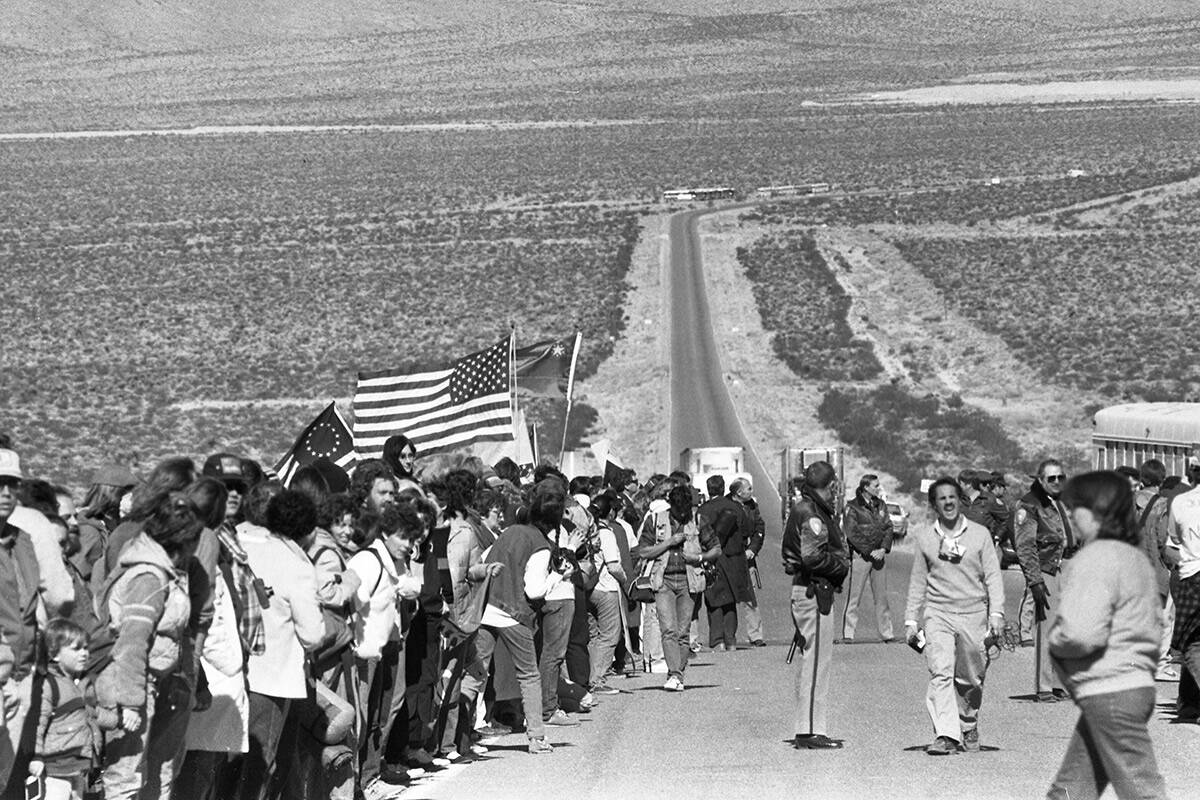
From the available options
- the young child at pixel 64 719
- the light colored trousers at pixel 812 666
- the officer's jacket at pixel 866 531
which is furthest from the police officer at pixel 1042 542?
the young child at pixel 64 719

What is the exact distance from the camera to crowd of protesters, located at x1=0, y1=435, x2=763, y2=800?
7410 mm

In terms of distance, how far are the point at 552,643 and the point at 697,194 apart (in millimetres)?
82694

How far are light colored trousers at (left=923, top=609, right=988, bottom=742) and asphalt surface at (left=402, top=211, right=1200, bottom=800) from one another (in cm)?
20

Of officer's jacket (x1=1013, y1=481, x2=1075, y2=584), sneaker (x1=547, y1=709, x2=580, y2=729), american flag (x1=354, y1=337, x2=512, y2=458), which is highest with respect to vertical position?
american flag (x1=354, y1=337, x2=512, y2=458)

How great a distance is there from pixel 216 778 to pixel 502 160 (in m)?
106

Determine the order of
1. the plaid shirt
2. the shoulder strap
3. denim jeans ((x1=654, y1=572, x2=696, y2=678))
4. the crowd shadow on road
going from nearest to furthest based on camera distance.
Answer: the plaid shirt < the shoulder strap < the crowd shadow on road < denim jeans ((x1=654, y1=572, x2=696, y2=678))

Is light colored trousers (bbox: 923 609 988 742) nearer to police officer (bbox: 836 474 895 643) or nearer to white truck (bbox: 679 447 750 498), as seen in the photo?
police officer (bbox: 836 474 895 643)

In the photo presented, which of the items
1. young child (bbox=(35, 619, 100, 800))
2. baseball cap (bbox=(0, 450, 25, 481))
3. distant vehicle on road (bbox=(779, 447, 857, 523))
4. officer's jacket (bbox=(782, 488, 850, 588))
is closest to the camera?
young child (bbox=(35, 619, 100, 800))

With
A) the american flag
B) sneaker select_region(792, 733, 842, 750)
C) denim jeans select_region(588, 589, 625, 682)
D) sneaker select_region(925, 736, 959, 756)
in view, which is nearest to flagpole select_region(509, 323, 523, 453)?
the american flag

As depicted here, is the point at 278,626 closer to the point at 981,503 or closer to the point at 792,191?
the point at 981,503

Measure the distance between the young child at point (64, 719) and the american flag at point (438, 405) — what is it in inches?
403

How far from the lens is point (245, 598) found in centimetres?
806

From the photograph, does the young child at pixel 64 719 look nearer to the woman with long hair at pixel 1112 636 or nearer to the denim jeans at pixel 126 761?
the denim jeans at pixel 126 761

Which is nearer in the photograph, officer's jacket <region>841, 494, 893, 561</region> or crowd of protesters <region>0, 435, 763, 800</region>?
crowd of protesters <region>0, 435, 763, 800</region>
